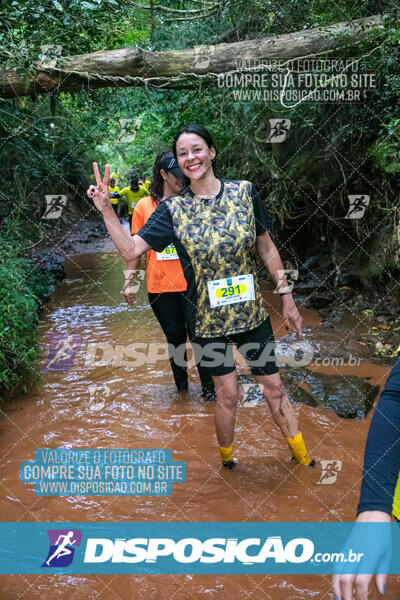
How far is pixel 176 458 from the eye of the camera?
3.37m

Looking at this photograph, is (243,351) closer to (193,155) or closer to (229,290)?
(229,290)

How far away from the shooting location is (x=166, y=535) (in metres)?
2.63

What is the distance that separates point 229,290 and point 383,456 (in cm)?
166

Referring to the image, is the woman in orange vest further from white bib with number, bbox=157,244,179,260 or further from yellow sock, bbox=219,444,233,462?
yellow sock, bbox=219,444,233,462

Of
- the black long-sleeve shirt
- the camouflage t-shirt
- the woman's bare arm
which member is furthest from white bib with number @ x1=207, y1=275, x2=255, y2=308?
the black long-sleeve shirt

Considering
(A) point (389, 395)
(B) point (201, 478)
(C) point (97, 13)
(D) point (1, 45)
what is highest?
(C) point (97, 13)

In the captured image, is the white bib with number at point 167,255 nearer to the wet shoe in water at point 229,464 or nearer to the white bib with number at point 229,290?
the white bib with number at point 229,290

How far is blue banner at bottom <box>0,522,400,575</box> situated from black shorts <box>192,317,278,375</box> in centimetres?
80

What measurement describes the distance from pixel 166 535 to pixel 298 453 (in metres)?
0.93

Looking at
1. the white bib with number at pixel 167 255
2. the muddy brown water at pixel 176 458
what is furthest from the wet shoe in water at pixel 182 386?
the white bib with number at pixel 167 255

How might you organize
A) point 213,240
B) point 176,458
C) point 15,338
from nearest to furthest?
point 213,240 → point 176,458 → point 15,338

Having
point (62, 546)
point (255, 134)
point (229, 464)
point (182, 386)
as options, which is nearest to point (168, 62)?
point (255, 134)

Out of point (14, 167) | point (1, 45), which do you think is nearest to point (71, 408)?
point (1, 45)

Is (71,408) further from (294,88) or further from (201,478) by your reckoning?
(294,88)
